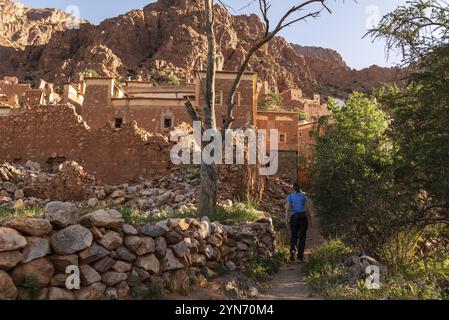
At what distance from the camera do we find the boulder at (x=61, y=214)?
432 centimetres

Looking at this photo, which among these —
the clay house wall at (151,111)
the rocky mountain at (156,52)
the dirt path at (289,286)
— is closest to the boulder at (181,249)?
the dirt path at (289,286)

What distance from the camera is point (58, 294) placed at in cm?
410

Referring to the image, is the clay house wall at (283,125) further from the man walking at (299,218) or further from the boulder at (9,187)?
the man walking at (299,218)

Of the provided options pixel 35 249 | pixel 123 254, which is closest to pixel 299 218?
pixel 123 254

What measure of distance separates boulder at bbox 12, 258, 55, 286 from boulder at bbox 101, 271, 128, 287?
0.60 m

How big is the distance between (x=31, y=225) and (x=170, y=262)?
187cm

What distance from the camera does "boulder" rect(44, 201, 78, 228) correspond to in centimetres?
432

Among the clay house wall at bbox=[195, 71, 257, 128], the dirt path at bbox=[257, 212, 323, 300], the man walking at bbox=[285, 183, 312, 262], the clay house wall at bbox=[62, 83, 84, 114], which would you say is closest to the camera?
the dirt path at bbox=[257, 212, 323, 300]

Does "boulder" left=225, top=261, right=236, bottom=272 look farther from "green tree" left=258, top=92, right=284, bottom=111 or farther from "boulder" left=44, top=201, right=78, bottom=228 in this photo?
"green tree" left=258, top=92, right=284, bottom=111

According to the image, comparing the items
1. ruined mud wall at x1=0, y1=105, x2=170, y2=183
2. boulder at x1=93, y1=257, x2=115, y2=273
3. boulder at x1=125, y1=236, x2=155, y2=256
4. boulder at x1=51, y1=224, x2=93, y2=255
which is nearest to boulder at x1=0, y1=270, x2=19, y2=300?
boulder at x1=51, y1=224, x2=93, y2=255

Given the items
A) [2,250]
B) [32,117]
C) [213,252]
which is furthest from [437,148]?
[32,117]

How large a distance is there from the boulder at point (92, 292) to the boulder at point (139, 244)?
575mm

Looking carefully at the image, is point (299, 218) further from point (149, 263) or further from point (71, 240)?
point (71, 240)

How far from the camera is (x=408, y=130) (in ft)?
25.3
